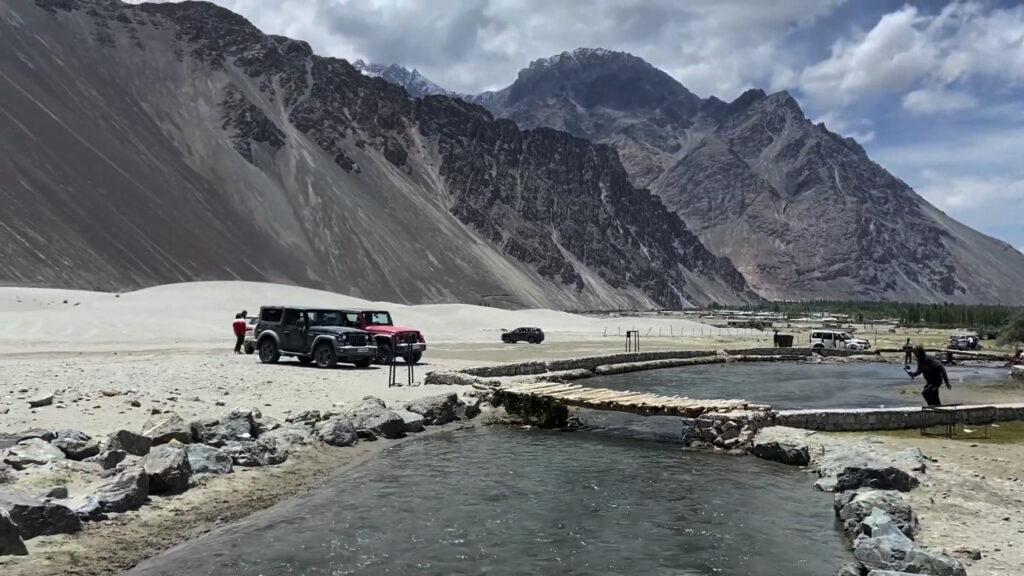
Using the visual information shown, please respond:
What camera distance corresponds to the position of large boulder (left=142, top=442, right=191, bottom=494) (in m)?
11.6

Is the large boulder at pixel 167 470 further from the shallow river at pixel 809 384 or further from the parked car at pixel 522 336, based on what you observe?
the parked car at pixel 522 336

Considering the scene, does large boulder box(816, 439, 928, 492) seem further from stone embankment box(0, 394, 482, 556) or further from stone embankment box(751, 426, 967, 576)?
stone embankment box(0, 394, 482, 556)

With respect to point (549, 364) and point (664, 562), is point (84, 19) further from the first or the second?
point (664, 562)

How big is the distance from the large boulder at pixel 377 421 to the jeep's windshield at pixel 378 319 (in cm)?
1521

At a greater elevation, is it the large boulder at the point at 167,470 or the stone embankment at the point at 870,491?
the large boulder at the point at 167,470

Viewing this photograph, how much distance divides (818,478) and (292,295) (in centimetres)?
5374

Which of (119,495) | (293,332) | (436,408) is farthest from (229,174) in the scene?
(119,495)

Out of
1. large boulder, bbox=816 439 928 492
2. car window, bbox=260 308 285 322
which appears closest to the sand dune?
car window, bbox=260 308 285 322

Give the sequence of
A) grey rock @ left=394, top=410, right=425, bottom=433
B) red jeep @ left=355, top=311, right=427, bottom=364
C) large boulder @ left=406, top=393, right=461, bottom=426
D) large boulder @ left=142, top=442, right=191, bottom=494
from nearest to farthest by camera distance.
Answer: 1. large boulder @ left=142, top=442, right=191, bottom=494
2. grey rock @ left=394, top=410, right=425, bottom=433
3. large boulder @ left=406, top=393, right=461, bottom=426
4. red jeep @ left=355, top=311, right=427, bottom=364

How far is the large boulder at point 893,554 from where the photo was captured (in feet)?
28.3

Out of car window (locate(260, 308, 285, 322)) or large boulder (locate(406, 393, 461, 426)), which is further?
car window (locate(260, 308, 285, 322))

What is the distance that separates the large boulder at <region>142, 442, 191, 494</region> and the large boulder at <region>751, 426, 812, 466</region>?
12.8 meters

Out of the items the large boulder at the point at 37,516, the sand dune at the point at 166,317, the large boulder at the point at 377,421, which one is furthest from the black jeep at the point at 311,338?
the large boulder at the point at 37,516

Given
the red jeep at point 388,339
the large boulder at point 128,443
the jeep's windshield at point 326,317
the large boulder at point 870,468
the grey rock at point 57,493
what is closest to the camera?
the grey rock at point 57,493
